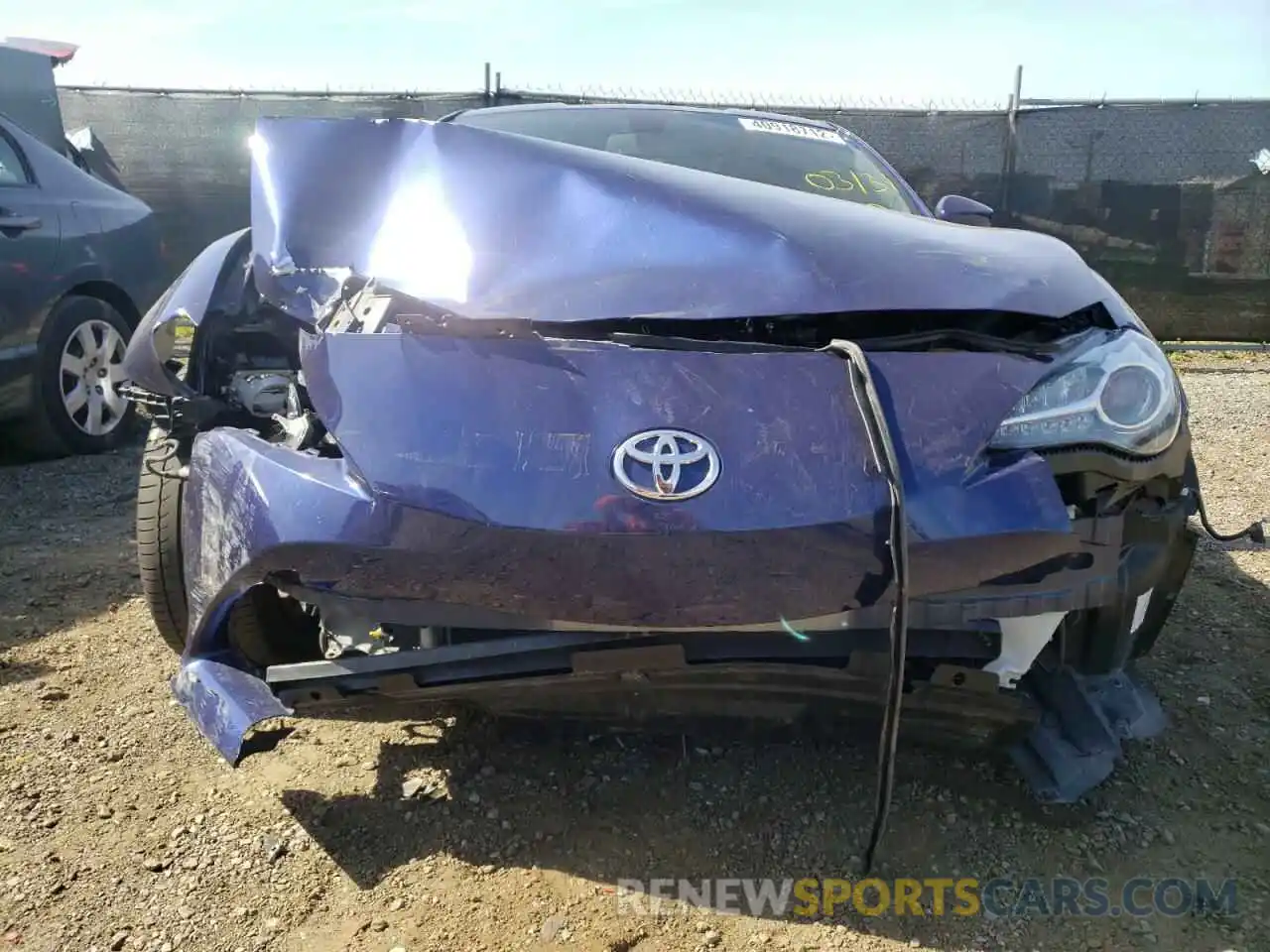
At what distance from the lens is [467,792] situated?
2209 millimetres

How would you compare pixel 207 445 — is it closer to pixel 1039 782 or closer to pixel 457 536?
pixel 457 536

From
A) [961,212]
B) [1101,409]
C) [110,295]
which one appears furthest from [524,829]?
[110,295]

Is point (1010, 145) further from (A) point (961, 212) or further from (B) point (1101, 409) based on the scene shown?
(B) point (1101, 409)

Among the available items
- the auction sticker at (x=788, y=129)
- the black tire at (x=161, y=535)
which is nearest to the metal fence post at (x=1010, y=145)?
the auction sticker at (x=788, y=129)

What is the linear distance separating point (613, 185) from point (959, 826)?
60.0 inches

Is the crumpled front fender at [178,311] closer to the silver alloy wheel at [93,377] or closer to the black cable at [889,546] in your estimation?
the black cable at [889,546]

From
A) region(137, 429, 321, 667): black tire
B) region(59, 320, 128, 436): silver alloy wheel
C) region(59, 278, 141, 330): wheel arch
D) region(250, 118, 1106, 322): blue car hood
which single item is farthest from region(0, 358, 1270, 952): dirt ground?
region(59, 278, 141, 330): wheel arch

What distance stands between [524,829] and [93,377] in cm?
395

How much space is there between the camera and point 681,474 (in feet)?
5.44

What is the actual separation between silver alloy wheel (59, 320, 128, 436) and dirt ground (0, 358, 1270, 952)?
2.46 m

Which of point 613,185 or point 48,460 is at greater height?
point 613,185

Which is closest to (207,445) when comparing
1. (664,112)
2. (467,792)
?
(467,792)

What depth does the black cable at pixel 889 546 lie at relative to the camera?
5.38ft

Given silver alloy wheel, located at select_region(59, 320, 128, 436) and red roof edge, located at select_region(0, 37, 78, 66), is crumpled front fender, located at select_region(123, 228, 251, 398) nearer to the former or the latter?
silver alloy wheel, located at select_region(59, 320, 128, 436)
